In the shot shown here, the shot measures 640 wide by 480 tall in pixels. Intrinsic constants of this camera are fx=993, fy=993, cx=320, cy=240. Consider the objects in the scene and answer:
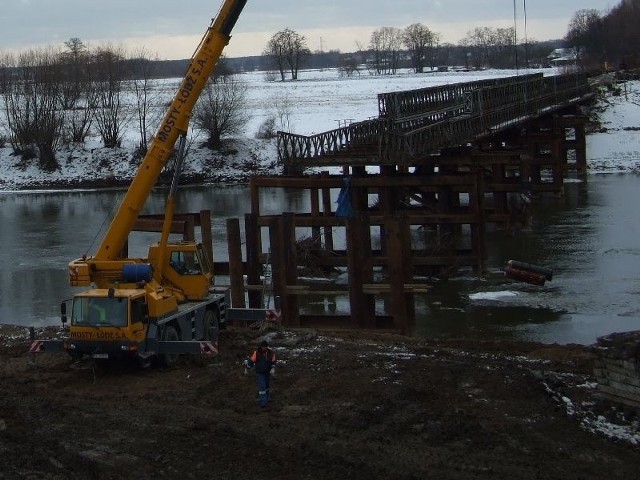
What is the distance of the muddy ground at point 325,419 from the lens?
10625 mm

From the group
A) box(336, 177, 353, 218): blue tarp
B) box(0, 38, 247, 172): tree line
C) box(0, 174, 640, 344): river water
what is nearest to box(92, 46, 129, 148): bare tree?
box(0, 38, 247, 172): tree line

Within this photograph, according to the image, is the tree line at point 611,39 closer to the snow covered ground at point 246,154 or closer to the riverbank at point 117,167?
the snow covered ground at point 246,154

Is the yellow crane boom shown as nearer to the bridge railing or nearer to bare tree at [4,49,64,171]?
the bridge railing

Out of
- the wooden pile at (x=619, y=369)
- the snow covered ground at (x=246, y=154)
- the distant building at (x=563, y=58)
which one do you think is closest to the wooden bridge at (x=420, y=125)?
the wooden pile at (x=619, y=369)

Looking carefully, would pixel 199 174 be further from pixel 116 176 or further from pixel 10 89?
pixel 10 89

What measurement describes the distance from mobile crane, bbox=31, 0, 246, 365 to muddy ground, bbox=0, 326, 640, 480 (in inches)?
21.2

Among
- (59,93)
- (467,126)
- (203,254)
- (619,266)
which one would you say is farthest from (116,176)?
(203,254)

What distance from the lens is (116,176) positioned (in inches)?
2405

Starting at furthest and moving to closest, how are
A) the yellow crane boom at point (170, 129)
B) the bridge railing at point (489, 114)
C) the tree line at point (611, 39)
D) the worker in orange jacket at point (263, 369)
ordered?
1. the tree line at point (611, 39)
2. the bridge railing at point (489, 114)
3. the yellow crane boom at point (170, 129)
4. the worker in orange jacket at point (263, 369)

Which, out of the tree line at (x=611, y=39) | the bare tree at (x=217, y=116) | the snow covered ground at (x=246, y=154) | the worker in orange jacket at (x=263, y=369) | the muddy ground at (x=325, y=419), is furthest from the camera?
the tree line at (x=611, y=39)

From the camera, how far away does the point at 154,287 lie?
1473cm

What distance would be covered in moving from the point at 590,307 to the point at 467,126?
10525 millimetres

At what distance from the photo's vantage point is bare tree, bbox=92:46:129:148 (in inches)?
2613

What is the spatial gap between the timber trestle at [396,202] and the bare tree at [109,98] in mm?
27761
